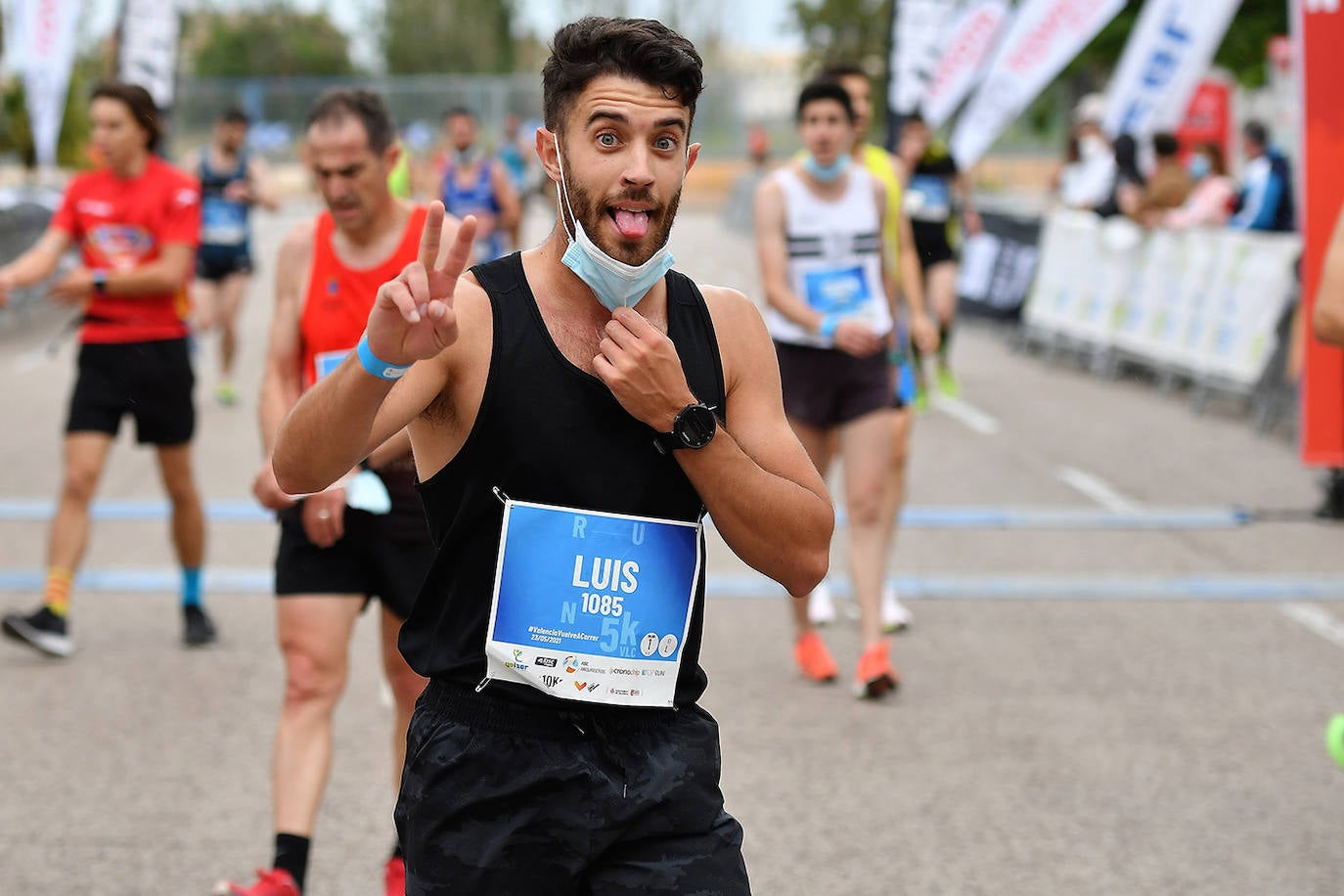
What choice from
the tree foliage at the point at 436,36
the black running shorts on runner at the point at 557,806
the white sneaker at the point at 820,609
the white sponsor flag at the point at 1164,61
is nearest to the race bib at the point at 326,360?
the black running shorts on runner at the point at 557,806

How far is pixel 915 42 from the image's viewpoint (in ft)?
48.0

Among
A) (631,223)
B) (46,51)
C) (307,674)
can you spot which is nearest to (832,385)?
(307,674)

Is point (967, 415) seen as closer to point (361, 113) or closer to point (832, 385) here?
point (832, 385)

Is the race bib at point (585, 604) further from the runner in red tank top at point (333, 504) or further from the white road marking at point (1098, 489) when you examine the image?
the white road marking at point (1098, 489)

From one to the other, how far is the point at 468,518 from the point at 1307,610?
594cm

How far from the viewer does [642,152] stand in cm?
254

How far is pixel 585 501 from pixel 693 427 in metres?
0.22

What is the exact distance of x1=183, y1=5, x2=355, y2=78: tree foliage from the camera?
67.2 metres

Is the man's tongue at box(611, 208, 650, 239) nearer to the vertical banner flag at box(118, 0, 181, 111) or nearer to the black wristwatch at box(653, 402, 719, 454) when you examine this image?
the black wristwatch at box(653, 402, 719, 454)

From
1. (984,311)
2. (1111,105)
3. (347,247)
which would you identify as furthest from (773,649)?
(984,311)

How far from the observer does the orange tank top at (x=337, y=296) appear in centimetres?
447

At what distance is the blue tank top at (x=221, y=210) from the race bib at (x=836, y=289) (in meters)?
8.17

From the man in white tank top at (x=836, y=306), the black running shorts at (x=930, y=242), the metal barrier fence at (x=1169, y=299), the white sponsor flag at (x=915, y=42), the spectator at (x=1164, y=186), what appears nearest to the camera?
the man in white tank top at (x=836, y=306)

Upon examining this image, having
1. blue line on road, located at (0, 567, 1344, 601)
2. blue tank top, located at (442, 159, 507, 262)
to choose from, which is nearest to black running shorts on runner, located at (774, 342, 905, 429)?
blue line on road, located at (0, 567, 1344, 601)
